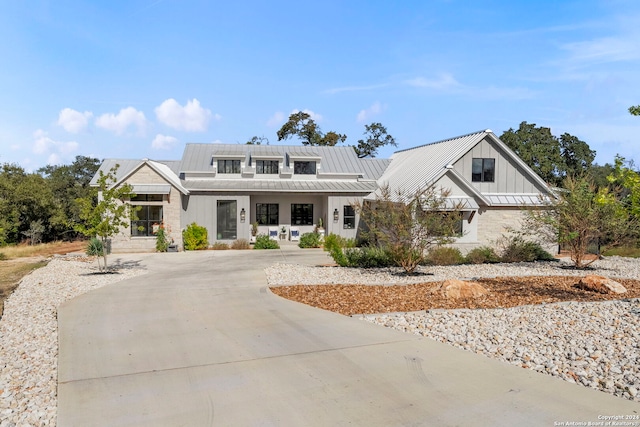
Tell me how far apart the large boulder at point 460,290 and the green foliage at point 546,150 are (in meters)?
31.6

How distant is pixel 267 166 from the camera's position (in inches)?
1084

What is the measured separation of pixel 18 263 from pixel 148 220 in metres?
5.96

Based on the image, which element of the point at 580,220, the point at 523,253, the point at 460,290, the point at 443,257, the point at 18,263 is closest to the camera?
the point at 460,290

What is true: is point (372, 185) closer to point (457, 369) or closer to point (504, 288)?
point (504, 288)

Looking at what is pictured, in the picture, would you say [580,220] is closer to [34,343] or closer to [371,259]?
[371,259]

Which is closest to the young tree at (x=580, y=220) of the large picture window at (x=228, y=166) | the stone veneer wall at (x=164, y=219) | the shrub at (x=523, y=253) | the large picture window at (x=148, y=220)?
the shrub at (x=523, y=253)

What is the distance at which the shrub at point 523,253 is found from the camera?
60.2 ft

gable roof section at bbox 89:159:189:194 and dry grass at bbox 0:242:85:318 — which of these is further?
gable roof section at bbox 89:159:189:194

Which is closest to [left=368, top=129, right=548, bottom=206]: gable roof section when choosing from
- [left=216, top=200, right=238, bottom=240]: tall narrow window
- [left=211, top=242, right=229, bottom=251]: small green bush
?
[left=216, top=200, right=238, bottom=240]: tall narrow window

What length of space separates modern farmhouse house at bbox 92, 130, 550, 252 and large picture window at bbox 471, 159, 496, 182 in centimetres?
5

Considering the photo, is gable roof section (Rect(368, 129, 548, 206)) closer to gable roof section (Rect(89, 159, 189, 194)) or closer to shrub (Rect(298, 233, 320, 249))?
shrub (Rect(298, 233, 320, 249))

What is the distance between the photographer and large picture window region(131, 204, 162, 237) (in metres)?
23.2

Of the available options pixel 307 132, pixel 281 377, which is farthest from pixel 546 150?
pixel 281 377

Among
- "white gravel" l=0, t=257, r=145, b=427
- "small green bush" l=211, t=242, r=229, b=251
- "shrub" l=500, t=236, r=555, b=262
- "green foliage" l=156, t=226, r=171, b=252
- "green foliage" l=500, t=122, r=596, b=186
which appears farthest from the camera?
"green foliage" l=500, t=122, r=596, b=186
